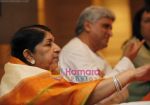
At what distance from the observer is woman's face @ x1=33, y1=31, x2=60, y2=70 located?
1.84m

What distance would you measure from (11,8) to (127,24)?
126cm

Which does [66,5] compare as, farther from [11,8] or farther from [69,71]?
[69,71]

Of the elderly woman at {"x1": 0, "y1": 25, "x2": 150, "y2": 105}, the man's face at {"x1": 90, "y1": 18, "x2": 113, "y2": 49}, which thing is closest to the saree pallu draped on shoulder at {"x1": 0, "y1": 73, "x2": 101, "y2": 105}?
the elderly woman at {"x1": 0, "y1": 25, "x2": 150, "y2": 105}

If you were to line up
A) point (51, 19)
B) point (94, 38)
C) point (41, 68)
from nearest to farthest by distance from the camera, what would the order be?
point (41, 68)
point (94, 38)
point (51, 19)

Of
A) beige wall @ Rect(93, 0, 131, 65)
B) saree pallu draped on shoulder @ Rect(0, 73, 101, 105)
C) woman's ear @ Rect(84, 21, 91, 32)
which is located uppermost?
woman's ear @ Rect(84, 21, 91, 32)

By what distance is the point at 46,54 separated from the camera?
186 centimetres

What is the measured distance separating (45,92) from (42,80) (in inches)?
2.4

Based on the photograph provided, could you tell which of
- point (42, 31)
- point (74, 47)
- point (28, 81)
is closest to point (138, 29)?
point (74, 47)

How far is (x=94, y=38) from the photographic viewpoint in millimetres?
2527

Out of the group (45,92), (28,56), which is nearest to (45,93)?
(45,92)

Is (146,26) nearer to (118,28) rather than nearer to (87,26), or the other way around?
(87,26)

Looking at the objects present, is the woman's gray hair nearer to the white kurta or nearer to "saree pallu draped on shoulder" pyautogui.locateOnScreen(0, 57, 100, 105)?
the white kurta

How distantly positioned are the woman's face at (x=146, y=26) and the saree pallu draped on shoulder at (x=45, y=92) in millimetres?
869

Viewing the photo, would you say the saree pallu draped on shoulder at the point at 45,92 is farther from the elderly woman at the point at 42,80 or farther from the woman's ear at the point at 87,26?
the woman's ear at the point at 87,26
